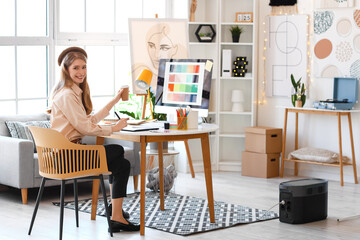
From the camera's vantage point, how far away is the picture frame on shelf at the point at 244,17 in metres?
7.20

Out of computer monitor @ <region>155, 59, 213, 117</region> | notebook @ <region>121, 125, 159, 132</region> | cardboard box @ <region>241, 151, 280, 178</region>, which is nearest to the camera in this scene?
notebook @ <region>121, 125, 159, 132</region>

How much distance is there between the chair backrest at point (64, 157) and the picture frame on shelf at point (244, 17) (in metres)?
3.48

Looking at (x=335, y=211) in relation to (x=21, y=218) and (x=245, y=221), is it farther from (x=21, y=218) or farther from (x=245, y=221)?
(x=21, y=218)

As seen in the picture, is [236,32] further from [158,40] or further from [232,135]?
[232,135]

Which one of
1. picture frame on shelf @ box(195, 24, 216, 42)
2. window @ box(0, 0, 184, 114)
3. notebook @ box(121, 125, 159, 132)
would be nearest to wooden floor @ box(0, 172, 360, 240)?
notebook @ box(121, 125, 159, 132)

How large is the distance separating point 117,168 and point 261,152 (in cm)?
277

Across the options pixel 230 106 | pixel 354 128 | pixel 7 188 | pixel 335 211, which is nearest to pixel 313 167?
pixel 354 128

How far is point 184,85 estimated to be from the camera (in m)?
5.03

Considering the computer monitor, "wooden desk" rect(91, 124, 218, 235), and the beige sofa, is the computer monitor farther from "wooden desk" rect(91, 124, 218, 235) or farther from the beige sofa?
the beige sofa

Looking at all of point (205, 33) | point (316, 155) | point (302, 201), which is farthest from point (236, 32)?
point (302, 201)

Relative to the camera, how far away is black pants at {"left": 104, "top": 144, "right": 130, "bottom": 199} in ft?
14.5

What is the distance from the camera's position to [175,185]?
632 cm

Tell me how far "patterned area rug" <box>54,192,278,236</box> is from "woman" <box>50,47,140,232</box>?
30 cm

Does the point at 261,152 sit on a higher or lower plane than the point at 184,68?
lower
